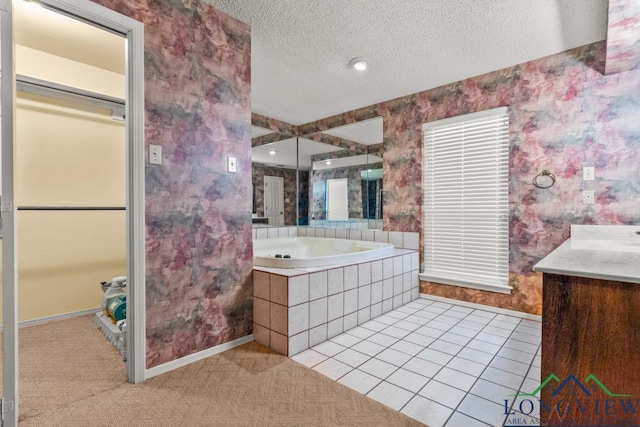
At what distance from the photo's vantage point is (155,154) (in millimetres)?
1808

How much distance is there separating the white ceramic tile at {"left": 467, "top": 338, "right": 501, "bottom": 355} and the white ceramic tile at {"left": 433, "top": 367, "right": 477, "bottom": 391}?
42cm

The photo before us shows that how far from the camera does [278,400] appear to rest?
5.24 ft

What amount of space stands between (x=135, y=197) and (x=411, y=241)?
2.70 metres

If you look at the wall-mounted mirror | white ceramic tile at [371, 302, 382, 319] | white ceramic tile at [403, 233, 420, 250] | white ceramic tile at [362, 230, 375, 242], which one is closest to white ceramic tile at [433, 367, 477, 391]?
white ceramic tile at [371, 302, 382, 319]

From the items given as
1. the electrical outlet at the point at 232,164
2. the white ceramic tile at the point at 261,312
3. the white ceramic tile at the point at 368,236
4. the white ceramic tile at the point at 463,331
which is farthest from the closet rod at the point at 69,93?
the white ceramic tile at the point at 463,331

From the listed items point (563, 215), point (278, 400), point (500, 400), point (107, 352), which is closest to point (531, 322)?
point (563, 215)

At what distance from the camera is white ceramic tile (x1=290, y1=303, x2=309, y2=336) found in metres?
2.09

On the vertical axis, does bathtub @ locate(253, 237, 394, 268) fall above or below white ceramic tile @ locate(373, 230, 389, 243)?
below

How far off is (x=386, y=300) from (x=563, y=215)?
163 cm

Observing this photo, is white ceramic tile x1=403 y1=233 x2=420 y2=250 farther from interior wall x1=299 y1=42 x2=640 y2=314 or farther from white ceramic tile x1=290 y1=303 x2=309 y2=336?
white ceramic tile x1=290 y1=303 x2=309 y2=336

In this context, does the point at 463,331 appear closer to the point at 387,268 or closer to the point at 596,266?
the point at 387,268

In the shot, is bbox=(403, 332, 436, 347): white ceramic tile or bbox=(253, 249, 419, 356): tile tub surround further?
bbox=(403, 332, 436, 347): white ceramic tile

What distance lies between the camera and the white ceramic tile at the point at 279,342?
2088 millimetres

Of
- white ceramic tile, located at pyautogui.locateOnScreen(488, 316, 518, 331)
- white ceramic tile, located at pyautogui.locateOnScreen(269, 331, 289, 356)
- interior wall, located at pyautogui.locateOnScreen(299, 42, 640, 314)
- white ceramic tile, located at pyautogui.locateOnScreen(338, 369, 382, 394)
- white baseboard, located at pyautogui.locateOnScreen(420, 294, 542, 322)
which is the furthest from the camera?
white baseboard, located at pyautogui.locateOnScreen(420, 294, 542, 322)
